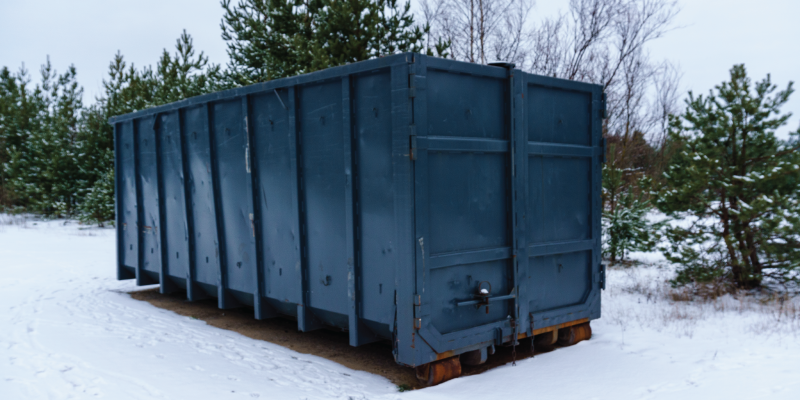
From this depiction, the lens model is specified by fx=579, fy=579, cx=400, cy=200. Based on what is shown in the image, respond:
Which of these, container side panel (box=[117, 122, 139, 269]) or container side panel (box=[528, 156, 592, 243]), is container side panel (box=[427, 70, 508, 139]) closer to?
container side panel (box=[528, 156, 592, 243])

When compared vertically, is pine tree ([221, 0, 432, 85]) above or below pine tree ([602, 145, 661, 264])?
above

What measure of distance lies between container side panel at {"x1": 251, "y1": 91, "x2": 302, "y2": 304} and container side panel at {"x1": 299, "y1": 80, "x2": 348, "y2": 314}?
0.55 feet

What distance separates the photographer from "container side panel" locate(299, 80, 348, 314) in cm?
527

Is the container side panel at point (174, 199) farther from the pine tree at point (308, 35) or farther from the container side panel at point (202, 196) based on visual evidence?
the pine tree at point (308, 35)

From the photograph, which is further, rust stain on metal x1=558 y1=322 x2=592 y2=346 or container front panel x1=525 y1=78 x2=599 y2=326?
rust stain on metal x1=558 y1=322 x2=592 y2=346

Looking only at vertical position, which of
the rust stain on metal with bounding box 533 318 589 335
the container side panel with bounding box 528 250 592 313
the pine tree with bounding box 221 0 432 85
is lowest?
→ the rust stain on metal with bounding box 533 318 589 335

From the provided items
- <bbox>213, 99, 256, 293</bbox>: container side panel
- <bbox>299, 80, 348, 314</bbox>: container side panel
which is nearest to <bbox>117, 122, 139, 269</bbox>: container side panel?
<bbox>213, 99, 256, 293</bbox>: container side panel

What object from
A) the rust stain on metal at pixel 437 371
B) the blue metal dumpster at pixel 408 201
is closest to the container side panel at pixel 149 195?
the blue metal dumpster at pixel 408 201

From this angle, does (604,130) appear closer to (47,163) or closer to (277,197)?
(277,197)

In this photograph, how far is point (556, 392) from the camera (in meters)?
4.67

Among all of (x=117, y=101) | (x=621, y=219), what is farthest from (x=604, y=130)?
(x=117, y=101)

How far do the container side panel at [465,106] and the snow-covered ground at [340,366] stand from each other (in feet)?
7.10

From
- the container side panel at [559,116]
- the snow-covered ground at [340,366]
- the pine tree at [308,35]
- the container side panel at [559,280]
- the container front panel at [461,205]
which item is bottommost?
the snow-covered ground at [340,366]

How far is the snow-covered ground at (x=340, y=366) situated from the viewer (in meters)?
4.58
